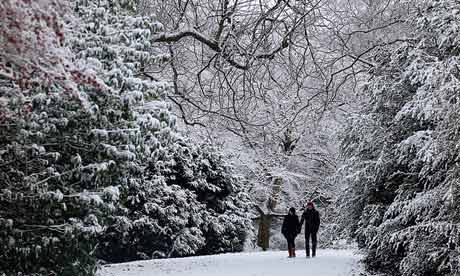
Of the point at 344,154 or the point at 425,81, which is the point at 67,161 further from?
the point at 344,154

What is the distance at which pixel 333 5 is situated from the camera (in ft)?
22.2

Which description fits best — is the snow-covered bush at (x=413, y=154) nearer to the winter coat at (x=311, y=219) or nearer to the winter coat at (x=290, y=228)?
the winter coat at (x=311, y=219)

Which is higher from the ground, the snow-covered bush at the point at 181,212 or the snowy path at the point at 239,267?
the snow-covered bush at the point at 181,212

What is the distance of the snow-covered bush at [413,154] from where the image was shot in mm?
7746

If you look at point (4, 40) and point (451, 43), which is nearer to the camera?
point (4, 40)

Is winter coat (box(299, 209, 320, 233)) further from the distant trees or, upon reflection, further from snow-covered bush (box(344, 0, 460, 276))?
the distant trees

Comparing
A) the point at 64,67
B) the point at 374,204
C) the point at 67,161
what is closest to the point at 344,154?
the point at 374,204

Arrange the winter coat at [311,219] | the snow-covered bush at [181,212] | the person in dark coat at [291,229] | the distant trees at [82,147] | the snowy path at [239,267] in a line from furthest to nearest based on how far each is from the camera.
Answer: the snow-covered bush at [181,212]
the person in dark coat at [291,229]
the winter coat at [311,219]
the snowy path at [239,267]
the distant trees at [82,147]

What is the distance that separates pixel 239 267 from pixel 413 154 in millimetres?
4243

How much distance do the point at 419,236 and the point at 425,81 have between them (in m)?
2.19

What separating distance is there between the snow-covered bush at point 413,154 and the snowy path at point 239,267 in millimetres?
971

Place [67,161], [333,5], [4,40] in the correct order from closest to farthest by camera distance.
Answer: [4,40] → [333,5] → [67,161]

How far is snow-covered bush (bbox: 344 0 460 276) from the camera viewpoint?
7746 millimetres

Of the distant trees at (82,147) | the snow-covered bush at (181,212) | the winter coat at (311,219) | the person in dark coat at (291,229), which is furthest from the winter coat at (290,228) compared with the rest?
the distant trees at (82,147)
